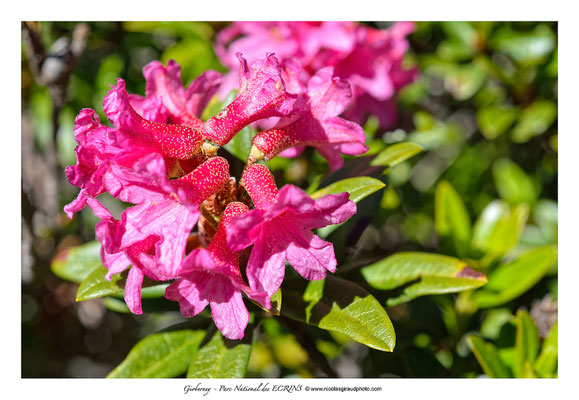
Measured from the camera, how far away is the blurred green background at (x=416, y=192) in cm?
188

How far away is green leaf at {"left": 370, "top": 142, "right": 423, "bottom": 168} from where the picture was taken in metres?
1.39

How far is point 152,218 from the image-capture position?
1.05 metres

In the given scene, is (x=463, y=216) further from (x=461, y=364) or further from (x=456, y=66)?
(x=456, y=66)

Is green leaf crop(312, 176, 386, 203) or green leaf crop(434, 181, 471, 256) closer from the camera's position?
green leaf crop(312, 176, 386, 203)

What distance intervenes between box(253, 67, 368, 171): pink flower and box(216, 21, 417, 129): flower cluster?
1.85ft

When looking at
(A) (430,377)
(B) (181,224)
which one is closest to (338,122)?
(B) (181,224)

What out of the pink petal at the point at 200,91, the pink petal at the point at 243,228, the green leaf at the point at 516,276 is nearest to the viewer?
the pink petal at the point at 243,228

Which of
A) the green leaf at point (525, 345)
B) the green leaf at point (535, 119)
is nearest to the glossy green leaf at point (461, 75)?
the green leaf at point (535, 119)

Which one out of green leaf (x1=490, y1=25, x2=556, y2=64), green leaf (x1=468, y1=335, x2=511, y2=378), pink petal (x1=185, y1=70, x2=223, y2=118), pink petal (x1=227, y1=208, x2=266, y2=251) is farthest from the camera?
green leaf (x1=490, y1=25, x2=556, y2=64)

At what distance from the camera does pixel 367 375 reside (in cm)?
184

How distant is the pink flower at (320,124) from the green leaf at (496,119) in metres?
1.17

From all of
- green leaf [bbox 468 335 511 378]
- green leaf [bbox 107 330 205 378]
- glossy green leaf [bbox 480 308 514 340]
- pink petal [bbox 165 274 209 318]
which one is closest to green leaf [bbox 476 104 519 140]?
glossy green leaf [bbox 480 308 514 340]

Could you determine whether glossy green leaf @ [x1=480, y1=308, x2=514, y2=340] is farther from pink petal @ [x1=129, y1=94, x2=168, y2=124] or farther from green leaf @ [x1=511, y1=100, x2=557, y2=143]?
pink petal @ [x1=129, y1=94, x2=168, y2=124]

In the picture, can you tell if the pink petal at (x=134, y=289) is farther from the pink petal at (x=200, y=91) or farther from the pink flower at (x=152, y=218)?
the pink petal at (x=200, y=91)
